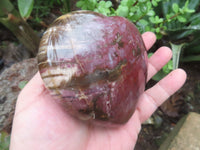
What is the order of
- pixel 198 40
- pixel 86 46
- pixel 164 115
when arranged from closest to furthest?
1. pixel 86 46
2. pixel 198 40
3. pixel 164 115

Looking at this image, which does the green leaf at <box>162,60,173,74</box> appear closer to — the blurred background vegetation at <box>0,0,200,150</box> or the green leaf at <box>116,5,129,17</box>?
the blurred background vegetation at <box>0,0,200,150</box>

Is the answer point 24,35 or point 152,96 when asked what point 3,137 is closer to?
point 24,35

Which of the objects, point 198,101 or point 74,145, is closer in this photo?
point 74,145

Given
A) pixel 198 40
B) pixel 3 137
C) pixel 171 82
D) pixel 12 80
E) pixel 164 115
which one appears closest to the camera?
pixel 3 137

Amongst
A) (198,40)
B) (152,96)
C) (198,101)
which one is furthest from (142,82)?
(198,101)

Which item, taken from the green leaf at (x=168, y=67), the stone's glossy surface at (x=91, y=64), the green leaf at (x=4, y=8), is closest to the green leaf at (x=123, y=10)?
the stone's glossy surface at (x=91, y=64)

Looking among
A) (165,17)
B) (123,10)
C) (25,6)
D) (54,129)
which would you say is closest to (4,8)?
(25,6)

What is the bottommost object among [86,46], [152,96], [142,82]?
[152,96]
